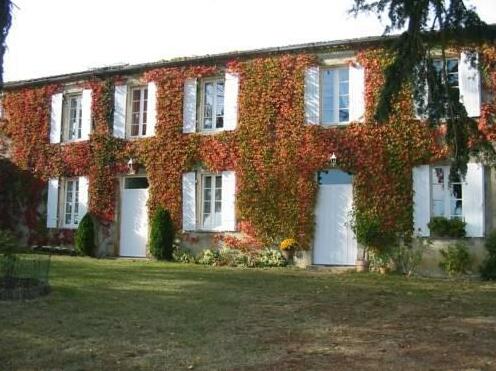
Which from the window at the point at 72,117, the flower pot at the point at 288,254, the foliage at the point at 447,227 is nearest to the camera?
the foliage at the point at 447,227

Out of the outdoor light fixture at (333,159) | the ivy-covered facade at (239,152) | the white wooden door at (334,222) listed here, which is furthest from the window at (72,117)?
the outdoor light fixture at (333,159)

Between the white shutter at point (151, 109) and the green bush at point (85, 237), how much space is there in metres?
3.00

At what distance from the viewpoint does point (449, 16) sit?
27.0ft

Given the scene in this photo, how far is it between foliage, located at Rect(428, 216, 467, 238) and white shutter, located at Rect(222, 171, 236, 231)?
15.9 ft

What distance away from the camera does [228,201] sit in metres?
15.0

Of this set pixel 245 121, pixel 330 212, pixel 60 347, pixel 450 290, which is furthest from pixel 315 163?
pixel 60 347

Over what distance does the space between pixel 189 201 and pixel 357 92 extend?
17.0ft

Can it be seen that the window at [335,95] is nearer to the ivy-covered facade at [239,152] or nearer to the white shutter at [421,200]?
the ivy-covered facade at [239,152]

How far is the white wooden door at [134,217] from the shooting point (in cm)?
1630

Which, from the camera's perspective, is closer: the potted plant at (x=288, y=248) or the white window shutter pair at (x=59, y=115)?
the potted plant at (x=288, y=248)

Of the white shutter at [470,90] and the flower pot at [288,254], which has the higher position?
the white shutter at [470,90]

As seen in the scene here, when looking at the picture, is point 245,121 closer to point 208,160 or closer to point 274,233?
point 208,160

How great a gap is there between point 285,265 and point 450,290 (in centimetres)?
483

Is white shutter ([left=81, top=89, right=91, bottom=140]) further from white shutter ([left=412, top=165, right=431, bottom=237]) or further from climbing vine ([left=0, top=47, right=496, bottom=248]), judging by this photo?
white shutter ([left=412, top=165, right=431, bottom=237])
